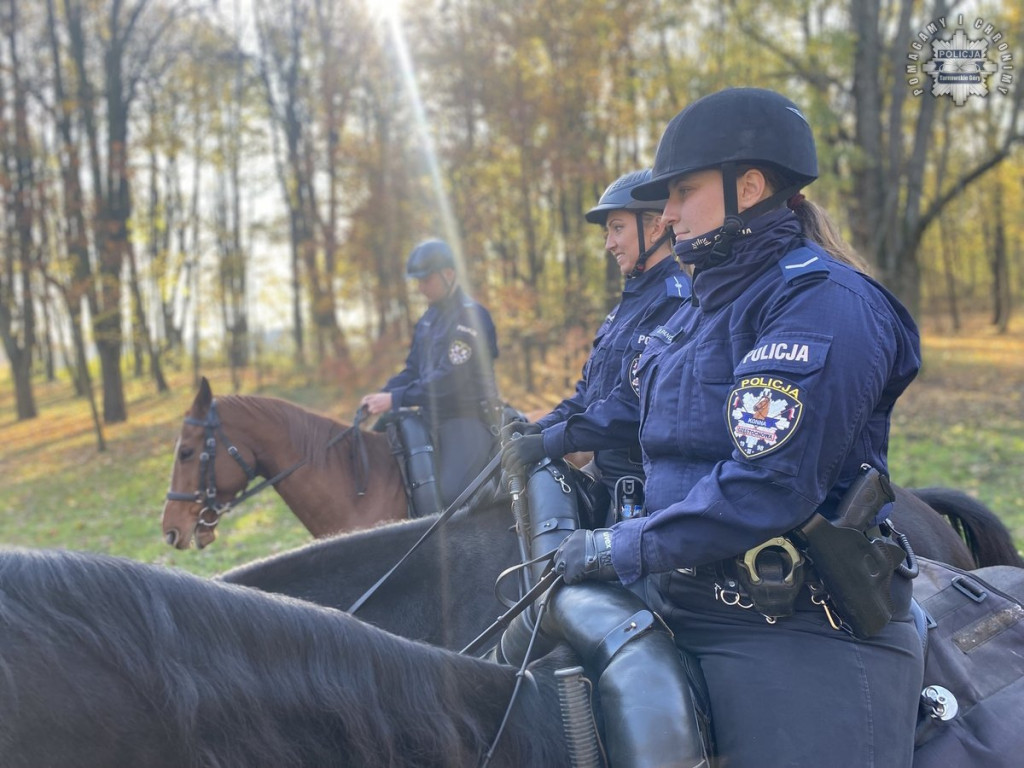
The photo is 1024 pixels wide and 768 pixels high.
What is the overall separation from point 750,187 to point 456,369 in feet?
13.8

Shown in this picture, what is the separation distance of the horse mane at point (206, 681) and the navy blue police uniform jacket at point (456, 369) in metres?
4.38

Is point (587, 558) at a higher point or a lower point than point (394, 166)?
lower

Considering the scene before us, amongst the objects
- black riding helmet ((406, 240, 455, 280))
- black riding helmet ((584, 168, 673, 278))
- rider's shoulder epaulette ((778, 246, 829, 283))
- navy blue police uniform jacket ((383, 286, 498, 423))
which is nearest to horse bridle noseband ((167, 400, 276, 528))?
navy blue police uniform jacket ((383, 286, 498, 423))

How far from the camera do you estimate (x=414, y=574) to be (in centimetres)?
288

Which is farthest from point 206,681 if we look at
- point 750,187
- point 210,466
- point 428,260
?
point 428,260

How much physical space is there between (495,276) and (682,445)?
58.2 ft

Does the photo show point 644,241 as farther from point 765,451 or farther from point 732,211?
point 765,451

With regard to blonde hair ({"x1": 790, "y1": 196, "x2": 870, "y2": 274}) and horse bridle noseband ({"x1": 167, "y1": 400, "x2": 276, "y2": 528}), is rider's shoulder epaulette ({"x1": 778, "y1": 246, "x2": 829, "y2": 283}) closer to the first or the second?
blonde hair ({"x1": 790, "y1": 196, "x2": 870, "y2": 274})

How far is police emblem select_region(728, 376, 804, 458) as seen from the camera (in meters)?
1.69

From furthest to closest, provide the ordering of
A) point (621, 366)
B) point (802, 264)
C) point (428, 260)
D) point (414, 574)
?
point (428, 260)
point (621, 366)
point (414, 574)
point (802, 264)

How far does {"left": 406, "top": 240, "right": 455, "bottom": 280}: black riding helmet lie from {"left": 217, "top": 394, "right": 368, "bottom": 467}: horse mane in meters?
1.29

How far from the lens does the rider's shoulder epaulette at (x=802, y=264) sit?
1821 millimetres

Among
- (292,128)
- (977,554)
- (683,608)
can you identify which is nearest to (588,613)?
(683,608)

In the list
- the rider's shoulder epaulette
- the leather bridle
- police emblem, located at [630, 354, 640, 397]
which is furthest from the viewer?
the leather bridle
